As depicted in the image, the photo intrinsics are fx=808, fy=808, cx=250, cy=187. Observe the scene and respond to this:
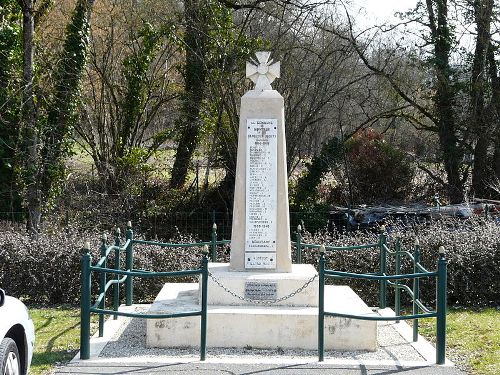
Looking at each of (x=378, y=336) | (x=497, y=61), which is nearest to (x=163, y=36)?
(x=497, y=61)

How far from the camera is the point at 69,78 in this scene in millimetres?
19125

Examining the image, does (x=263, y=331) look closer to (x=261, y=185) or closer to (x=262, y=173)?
(x=261, y=185)

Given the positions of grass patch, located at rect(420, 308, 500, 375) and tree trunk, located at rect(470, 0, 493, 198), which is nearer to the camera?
grass patch, located at rect(420, 308, 500, 375)

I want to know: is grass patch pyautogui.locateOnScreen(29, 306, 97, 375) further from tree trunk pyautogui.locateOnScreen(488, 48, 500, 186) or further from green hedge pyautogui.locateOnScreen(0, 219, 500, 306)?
tree trunk pyautogui.locateOnScreen(488, 48, 500, 186)

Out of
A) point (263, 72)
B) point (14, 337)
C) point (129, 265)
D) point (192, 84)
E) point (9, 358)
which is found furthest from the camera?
point (192, 84)

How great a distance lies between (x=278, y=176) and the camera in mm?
9945

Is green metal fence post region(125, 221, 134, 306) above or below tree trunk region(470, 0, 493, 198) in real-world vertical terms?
below

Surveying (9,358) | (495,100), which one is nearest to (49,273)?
(9,358)

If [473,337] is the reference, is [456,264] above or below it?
above

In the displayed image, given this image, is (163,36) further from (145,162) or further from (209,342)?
(209,342)

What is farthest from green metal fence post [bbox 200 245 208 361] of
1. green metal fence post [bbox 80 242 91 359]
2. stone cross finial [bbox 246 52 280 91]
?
stone cross finial [bbox 246 52 280 91]

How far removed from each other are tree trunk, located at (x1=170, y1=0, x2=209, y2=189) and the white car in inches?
575

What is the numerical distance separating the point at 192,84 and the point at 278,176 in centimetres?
1235

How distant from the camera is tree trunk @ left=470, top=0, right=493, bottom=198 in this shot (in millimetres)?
21766
